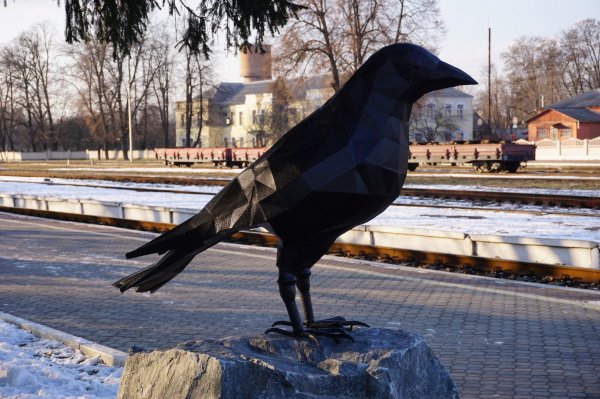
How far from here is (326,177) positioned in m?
3.75

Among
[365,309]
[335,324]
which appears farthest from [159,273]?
[365,309]

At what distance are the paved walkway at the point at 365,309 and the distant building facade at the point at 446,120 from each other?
173 ft

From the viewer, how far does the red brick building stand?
61.6 metres

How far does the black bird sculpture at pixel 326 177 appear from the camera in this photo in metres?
3.75

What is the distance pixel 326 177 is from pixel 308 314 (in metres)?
0.81

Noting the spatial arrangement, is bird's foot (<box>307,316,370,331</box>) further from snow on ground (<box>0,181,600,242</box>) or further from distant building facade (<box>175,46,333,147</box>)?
distant building facade (<box>175,46,333,147</box>)

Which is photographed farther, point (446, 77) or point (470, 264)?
point (470, 264)

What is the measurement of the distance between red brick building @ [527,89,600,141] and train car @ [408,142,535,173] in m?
26.1

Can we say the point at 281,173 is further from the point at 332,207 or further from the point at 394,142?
the point at 394,142

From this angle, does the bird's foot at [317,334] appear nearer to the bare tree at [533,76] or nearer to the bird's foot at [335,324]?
the bird's foot at [335,324]

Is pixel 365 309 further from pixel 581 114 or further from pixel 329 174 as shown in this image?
pixel 581 114

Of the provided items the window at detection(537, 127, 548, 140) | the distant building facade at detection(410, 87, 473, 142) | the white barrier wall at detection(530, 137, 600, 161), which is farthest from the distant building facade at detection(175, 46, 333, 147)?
the white barrier wall at detection(530, 137, 600, 161)

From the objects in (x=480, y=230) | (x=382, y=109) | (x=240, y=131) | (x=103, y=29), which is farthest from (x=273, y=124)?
(x=382, y=109)

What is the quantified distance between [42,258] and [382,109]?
9652 mm
